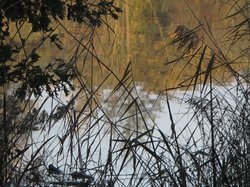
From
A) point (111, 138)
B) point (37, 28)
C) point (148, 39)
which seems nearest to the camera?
point (111, 138)

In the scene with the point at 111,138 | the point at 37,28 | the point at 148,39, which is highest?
the point at 148,39

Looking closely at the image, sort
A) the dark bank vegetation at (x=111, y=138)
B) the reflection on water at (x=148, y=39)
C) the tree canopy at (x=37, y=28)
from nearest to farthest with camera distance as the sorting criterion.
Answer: the dark bank vegetation at (x=111, y=138)
the tree canopy at (x=37, y=28)
the reflection on water at (x=148, y=39)

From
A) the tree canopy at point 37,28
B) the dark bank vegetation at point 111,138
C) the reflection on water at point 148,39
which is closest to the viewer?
the dark bank vegetation at point 111,138

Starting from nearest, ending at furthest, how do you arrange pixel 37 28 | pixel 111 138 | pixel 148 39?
pixel 111 138, pixel 37 28, pixel 148 39

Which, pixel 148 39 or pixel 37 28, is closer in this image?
pixel 37 28

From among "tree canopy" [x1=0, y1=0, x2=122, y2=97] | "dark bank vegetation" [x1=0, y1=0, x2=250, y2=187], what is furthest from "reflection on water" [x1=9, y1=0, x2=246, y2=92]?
"dark bank vegetation" [x1=0, y1=0, x2=250, y2=187]

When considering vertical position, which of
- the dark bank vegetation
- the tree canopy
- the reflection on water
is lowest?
the dark bank vegetation

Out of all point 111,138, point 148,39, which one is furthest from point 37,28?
point 148,39

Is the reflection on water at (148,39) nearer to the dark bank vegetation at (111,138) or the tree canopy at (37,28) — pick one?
the tree canopy at (37,28)

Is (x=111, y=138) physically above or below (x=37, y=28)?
below

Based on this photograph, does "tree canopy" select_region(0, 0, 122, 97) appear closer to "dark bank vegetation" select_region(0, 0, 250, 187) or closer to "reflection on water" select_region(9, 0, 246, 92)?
"dark bank vegetation" select_region(0, 0, 250, 187)

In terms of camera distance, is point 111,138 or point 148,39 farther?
point 148,39

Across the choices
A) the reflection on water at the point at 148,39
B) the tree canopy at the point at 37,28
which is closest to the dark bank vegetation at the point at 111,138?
the tree canopy at the point at 37,28

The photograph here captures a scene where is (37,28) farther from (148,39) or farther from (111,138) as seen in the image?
(148,39)
